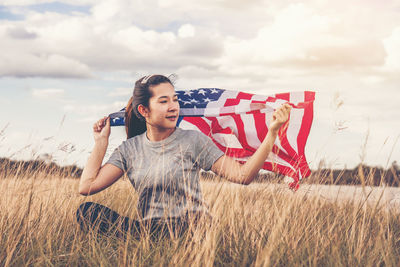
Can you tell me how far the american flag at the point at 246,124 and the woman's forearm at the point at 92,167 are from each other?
0.67 metres

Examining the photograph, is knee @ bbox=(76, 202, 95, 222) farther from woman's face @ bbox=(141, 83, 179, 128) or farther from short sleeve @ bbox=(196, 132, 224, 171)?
short sleeve @ bbox=(196, 132, 224, 171)

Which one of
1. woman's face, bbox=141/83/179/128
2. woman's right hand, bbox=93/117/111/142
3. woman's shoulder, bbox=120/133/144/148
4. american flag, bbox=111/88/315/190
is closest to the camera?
woman's face, bbox=141/83/179/128

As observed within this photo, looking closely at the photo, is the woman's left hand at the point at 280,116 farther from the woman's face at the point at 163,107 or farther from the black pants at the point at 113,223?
the black pants at the point at 113,223

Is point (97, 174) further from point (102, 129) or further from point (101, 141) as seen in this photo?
point (102, 129)

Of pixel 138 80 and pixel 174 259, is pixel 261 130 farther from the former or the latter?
pixel 174 259

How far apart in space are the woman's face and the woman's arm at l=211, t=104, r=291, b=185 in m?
0.50

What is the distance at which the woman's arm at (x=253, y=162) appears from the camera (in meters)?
3.02

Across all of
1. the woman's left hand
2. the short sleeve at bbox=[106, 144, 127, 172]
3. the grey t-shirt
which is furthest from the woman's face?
the woman's left hand

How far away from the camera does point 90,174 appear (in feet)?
11.8

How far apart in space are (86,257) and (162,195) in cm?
74

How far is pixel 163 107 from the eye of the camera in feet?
11.2

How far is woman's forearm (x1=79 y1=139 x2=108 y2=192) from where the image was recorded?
11.8 ft

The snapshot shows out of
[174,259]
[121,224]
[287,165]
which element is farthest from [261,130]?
[174,259]

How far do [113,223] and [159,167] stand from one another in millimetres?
618
